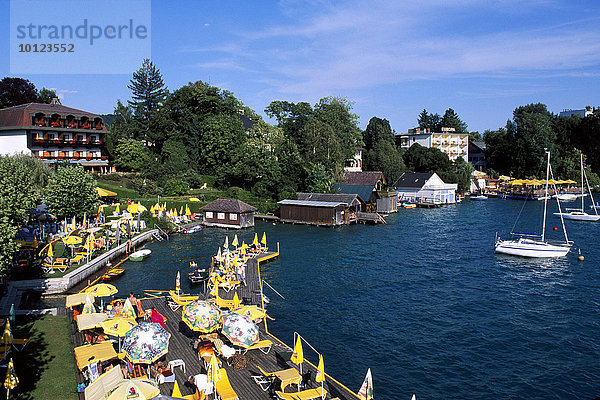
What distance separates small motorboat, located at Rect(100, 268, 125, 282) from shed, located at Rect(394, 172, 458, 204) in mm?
66203

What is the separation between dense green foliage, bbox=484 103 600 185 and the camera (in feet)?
391

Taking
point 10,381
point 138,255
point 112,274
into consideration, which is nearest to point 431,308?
point 112,274

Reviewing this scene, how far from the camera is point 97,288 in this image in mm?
27234

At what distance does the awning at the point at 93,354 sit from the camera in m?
18.9

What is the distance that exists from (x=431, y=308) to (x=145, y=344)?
20967 mm

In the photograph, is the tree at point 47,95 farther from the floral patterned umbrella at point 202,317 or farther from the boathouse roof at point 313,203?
the floral patterned umbrella at point 202,317

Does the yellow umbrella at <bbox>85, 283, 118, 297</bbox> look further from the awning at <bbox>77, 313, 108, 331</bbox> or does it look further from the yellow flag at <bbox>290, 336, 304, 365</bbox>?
the yellow flag at <bbox>290, 336, 304, 365</bbox>

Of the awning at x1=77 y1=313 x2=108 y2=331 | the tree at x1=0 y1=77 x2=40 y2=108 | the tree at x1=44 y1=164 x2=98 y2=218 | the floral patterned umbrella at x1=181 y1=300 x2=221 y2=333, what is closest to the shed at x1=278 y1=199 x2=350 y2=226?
the tree at x1=44 y1=164 x2=98 y2=218

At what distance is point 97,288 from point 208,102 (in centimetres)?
7410

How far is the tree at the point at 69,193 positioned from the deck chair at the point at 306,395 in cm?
3922

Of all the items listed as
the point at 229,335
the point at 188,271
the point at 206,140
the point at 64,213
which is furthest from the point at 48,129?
the point at 229,335

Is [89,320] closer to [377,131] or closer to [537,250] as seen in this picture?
[537,250]

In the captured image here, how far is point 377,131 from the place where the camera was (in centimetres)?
12606

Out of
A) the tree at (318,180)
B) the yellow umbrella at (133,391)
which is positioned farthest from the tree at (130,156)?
the yellow umbrella at (133,391)
